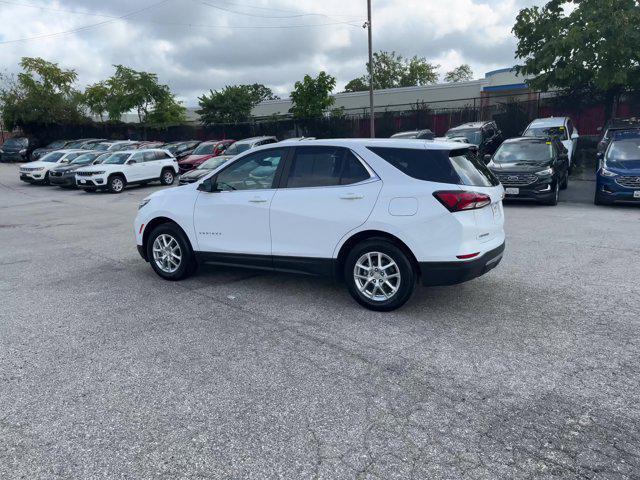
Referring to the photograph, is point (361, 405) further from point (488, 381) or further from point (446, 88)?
point (446, 88)

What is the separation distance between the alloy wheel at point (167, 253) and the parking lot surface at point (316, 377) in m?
0.33

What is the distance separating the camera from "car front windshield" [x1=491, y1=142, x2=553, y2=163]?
13.4m

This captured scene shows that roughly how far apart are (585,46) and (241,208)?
60.7 feet

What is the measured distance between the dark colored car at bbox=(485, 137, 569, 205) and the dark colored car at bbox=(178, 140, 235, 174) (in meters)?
14.1

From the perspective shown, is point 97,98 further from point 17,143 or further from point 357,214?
point 357,214

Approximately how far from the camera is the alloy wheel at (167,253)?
21.1 ft

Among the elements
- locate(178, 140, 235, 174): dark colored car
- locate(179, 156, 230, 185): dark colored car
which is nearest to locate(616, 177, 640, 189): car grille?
locate(179, 156, 230, 185): dark colored car

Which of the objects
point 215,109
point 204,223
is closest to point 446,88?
point 215,109

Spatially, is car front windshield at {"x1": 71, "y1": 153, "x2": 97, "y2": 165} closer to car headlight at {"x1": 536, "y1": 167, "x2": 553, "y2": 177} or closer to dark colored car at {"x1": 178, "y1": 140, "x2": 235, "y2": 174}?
dark colored car at {"x1": 178, "y1": 140, "x2": 235, "y2": 174}

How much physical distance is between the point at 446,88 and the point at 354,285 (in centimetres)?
3687

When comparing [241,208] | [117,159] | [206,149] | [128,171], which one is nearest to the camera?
[241,208]

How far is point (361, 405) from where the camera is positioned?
3.45 m

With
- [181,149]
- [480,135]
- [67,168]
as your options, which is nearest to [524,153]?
[480,135]

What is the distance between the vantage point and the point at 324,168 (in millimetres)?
5469
